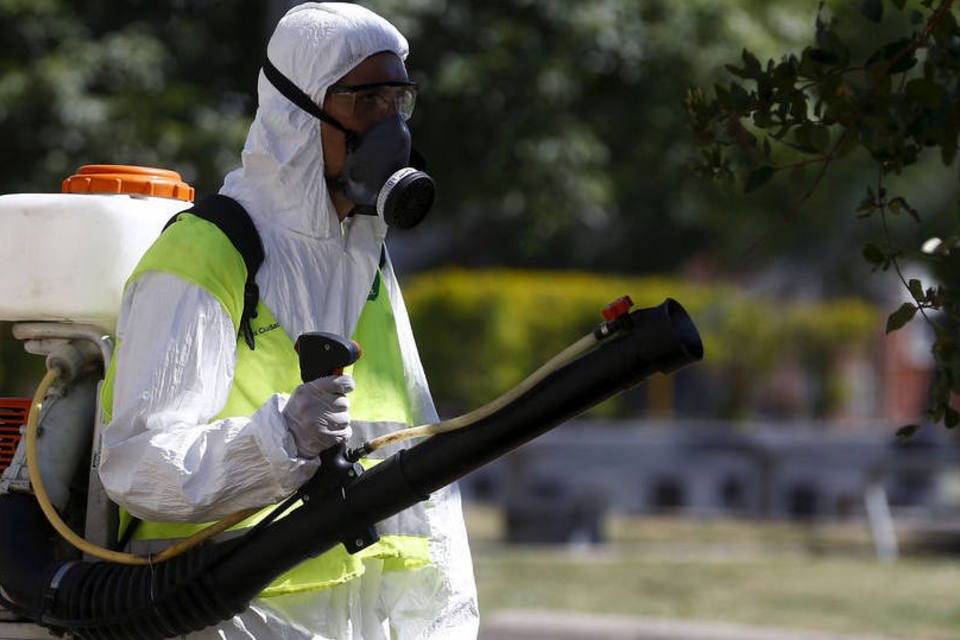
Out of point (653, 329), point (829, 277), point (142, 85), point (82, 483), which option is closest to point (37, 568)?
point (82, 483)

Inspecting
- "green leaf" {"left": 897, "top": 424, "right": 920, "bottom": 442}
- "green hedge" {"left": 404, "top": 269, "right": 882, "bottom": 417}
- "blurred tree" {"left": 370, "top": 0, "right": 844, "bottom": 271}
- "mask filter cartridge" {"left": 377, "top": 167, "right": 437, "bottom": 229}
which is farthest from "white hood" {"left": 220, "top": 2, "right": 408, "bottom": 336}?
"green hedge" {"left": 404, "top": 269, "right": 882, "bottom": 417}

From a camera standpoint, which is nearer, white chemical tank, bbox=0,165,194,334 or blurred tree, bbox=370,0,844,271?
white chemical tank, bbox=0,165,194,334

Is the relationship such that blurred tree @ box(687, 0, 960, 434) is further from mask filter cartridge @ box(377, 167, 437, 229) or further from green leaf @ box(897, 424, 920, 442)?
mask filter cartridge @ box(377, 167, 437, 229)

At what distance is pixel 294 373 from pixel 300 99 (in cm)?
47

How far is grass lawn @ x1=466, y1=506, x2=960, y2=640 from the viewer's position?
908 centimetres

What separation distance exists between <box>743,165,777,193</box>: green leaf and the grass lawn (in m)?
5.23

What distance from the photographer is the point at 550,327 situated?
61.7 feet

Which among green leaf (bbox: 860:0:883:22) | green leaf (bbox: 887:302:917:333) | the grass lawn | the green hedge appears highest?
the green hedge

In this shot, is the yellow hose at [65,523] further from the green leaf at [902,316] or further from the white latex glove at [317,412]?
the green leaf at [902,316]

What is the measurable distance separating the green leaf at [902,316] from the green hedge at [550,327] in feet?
43.3

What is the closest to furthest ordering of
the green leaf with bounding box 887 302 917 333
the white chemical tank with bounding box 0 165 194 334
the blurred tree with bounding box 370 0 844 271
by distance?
the white chemical tank with bounding box 0 165 194 334 → the green leaf with bounding box 887 302 917 333 → the blurred tree with bounding box 370 0 844 271

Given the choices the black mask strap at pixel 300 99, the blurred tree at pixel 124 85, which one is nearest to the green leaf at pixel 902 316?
the black mask strap at pixel 300 99

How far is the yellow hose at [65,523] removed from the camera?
286 centimetres

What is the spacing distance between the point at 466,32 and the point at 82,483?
257 inches
